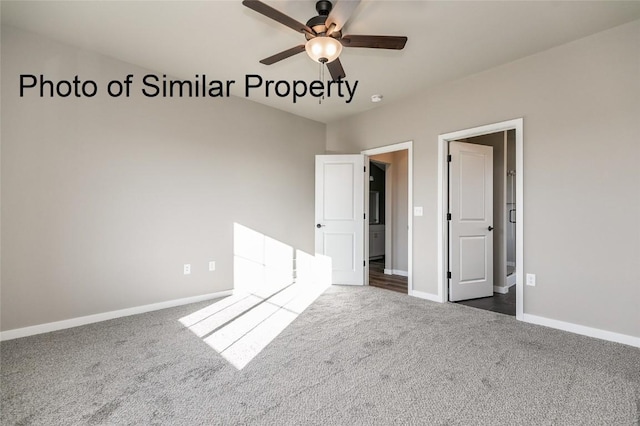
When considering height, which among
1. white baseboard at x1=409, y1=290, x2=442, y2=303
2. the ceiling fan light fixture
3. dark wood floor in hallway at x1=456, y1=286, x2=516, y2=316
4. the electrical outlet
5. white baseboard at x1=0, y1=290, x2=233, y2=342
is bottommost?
dark wood floor in hallway at x1=456, y1=286, x2=516, y2=316

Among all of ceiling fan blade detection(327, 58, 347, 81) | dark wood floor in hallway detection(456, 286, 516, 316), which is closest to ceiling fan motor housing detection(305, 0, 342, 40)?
ceiling fan blade detection(327, 58, 347, 81)

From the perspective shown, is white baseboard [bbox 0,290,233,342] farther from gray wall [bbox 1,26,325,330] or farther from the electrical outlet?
the electrical outlet

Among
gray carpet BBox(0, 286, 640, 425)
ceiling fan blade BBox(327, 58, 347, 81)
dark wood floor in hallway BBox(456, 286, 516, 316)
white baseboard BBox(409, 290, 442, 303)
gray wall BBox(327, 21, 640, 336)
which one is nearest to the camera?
gray carpet BBox(0, 286, 640, 425)

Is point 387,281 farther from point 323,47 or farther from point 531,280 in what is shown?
point 323,47

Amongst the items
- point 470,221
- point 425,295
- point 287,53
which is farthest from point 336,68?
point 425,295

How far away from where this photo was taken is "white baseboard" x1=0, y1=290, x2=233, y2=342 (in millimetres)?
2588

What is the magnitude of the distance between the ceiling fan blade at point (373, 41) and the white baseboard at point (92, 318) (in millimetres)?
3186

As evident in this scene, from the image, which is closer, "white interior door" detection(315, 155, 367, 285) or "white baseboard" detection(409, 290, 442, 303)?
"white baseboard" detection(409, 290, 442, 303)

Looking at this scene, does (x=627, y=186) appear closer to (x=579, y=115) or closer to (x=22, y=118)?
(x=579, y=115)

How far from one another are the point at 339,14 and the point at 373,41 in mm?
344

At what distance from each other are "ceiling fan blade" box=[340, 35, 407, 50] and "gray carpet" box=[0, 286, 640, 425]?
2.27 meters

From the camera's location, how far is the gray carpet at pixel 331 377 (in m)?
1.62

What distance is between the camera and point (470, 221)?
3939mm

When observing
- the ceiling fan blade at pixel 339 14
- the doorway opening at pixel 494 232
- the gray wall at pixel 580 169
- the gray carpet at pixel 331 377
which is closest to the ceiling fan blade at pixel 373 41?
the ceiling fan blade at pixel 339 14
